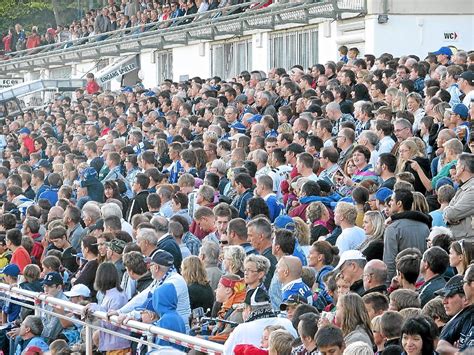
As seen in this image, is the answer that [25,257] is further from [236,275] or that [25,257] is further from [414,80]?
[414,80]

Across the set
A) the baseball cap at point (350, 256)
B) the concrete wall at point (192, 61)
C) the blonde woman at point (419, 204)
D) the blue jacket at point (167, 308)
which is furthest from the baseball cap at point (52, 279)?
the concrete wall at point (192, 61)

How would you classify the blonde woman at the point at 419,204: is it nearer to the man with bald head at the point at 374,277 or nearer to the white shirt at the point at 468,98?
the man with bald head at the point at 374,277

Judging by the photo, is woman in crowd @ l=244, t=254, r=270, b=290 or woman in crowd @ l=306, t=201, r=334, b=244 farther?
woman in crowd @ l=306, t=201, r=334, b=244

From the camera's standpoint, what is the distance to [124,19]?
44031 millimetres

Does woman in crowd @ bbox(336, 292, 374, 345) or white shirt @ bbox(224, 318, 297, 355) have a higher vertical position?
woman in crowd @ bbox(336, 292, 374, 345)

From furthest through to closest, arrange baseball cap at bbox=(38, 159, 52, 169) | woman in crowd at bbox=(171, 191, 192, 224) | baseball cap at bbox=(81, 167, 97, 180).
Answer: baseball cap at bbox=(38, 159, 52, 169) → baseball cap at bbox=(81, 167, 97, 180) → woman in crowd at bbox=(171, 191, 192, 224)

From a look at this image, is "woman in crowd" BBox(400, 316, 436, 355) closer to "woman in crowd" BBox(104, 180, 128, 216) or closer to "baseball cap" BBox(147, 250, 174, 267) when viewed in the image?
"baseball cap" BBox(147, 250, 174, 267)

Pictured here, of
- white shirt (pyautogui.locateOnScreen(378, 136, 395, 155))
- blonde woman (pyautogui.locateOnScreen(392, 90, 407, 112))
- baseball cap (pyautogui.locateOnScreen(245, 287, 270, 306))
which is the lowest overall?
baseball cap (pyautogui.locateOnScreen(245, 287, 270, 306))

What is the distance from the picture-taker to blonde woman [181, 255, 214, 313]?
37.4ft

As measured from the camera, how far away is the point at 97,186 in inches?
734

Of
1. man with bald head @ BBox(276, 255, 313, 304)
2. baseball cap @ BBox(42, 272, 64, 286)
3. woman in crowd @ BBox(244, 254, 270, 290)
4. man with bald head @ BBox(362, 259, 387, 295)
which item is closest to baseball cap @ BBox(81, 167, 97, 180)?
baseball cap @ BBox(42, 272, 64, 286)

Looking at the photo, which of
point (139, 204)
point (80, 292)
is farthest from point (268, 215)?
point (139, 204)

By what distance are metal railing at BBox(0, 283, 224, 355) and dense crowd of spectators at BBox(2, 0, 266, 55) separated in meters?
22.8

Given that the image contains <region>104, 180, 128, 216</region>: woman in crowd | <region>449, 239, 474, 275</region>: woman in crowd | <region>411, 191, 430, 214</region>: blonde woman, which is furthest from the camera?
<region>104, 180, 128, 216</region>: woman in crowd
